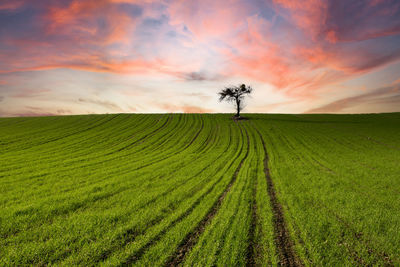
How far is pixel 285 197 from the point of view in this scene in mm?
11156

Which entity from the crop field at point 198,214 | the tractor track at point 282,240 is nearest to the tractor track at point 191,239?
the crop field at point 198,214

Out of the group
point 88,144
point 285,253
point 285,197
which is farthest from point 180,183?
point 88,144

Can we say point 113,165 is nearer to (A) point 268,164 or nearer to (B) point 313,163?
(A) point 268,164

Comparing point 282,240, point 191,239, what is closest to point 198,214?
point 191,239

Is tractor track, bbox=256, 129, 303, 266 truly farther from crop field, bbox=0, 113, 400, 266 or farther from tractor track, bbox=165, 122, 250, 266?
tractor track, bbox=165, 122, 250, 266

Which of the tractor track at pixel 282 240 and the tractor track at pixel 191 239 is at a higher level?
the tractor track at pixel 191 239

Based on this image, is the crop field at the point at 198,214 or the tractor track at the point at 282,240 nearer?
the tractor track at the point at 282,240

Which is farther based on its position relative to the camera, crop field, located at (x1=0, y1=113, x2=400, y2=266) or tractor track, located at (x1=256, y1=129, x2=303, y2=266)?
crop field, located at (x1=0, y1=113, x2=400, y2=266)

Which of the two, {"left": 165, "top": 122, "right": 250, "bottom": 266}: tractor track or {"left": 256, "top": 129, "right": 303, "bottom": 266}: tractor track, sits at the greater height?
{"left": 165, "top": 122, "right": 250, "bottom": 266}: tractor track

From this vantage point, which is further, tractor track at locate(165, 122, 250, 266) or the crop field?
the crop field

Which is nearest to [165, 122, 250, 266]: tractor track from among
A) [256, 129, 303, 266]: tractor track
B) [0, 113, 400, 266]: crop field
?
[0, 113, 400, 266]: crop field

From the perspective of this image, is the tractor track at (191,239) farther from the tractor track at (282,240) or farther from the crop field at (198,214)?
the tractor track at (282,240)

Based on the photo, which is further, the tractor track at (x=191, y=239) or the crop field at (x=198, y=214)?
the crop field at (x=198, y=214)

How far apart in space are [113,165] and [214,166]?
11337mm
